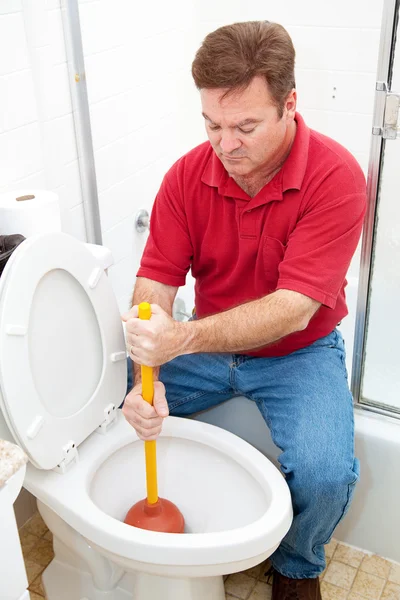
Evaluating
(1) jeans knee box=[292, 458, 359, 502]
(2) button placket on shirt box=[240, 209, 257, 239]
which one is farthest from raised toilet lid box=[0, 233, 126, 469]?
(1) jeans knee box=[292, 458, 359, 502]

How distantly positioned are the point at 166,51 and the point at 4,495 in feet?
5.21

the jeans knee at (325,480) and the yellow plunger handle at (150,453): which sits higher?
the yellow plunger handle at (150,453)

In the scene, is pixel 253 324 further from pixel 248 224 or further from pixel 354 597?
pixel 354 597

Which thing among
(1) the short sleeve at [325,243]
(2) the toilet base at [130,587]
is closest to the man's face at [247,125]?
(1) the short sleeve at [325,243]

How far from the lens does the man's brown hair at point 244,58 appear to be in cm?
121

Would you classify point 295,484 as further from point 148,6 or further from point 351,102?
point 148,6

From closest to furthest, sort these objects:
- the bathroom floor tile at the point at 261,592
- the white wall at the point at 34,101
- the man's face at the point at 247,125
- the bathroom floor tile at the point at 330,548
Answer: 1. the man's face at the point at 247,125
2. the white wall at the point at 34,101
3. the bathroom floor tile at the point at 261,592
4. the bathroom floor tile at the point at 330,548

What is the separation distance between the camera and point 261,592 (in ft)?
5.18

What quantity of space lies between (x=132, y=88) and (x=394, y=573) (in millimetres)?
1408

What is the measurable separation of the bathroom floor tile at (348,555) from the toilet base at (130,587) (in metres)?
0.35

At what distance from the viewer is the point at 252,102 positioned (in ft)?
4.03

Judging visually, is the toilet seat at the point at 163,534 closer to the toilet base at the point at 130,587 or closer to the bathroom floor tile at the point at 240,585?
the toilet base at the point at 130,587

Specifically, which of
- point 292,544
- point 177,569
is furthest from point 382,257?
point 177,569

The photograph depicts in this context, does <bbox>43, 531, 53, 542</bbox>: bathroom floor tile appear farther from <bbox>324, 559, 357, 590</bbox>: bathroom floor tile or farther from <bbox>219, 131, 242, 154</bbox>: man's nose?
<bbox>219, 131, 242, 154</bbox>: man's nose
